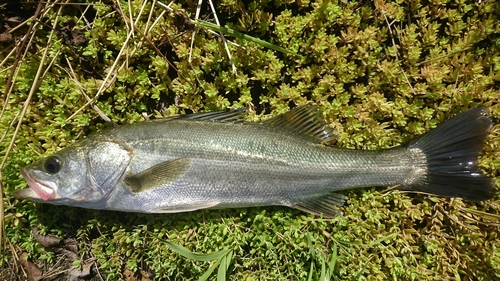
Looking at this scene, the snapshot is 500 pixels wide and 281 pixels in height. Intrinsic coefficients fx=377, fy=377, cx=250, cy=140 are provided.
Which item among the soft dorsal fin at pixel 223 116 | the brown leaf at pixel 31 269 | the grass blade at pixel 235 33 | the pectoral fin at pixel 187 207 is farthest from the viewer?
the brown leaf at pixel 31 269

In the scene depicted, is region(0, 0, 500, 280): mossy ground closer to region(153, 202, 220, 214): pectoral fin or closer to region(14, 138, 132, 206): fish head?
region(153, 202, 220, 214): pectoral fin

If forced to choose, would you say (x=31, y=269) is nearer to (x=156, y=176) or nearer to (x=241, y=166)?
(x=156, y=176)

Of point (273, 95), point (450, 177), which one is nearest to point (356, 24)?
point (273, 95)

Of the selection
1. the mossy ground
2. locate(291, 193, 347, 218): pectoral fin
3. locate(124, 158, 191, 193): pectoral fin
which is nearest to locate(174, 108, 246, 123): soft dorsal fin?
the mossy ground

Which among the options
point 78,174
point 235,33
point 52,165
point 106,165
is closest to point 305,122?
point 235,33

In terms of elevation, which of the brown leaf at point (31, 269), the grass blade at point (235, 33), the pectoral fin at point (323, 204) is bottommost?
the brown leaf at point (31, 269)

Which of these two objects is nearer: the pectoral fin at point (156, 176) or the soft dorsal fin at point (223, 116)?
the pectoral fin at point (156, 176)

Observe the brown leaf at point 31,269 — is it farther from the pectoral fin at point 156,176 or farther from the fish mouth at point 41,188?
the pectoral fin at point 156,176

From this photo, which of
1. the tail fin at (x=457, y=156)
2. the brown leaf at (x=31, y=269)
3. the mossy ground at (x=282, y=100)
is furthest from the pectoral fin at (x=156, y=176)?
the tail fin at (x=457, y=156)
